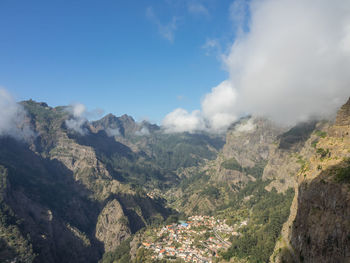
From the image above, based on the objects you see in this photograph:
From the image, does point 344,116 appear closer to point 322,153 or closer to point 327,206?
point 322,153

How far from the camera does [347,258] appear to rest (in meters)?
46.5

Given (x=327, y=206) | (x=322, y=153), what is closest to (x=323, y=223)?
(x=327, y=206)

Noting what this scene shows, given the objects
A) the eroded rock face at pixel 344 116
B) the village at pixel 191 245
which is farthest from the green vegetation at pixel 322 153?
the village at pixel 191 245

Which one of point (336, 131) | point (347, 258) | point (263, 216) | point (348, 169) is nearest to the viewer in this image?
point (347, 258)

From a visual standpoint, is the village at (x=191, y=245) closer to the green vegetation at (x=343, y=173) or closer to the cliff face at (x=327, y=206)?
the cliff face at (x=327, y=206)

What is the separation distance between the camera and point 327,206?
58.6 m

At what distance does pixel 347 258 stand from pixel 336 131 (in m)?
58.4

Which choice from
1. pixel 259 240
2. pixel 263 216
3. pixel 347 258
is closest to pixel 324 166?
pixel 347 258

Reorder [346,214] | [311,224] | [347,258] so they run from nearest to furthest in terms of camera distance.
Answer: [347,258], [346,214], [311,224]

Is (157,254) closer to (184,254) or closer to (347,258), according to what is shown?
(184,254)

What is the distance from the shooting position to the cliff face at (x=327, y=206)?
51.1 metres

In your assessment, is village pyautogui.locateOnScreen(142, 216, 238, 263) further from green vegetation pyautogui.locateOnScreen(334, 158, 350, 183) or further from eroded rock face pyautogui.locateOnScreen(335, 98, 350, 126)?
eroded rock face pyautogui.locateOnScreen(335, 98, 350, 126)

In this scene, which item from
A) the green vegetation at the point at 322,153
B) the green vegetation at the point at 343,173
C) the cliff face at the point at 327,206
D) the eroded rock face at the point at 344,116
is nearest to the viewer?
the cliff face at the point at 327,206

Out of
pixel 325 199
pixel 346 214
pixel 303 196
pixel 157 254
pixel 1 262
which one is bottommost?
pixel 1 262
